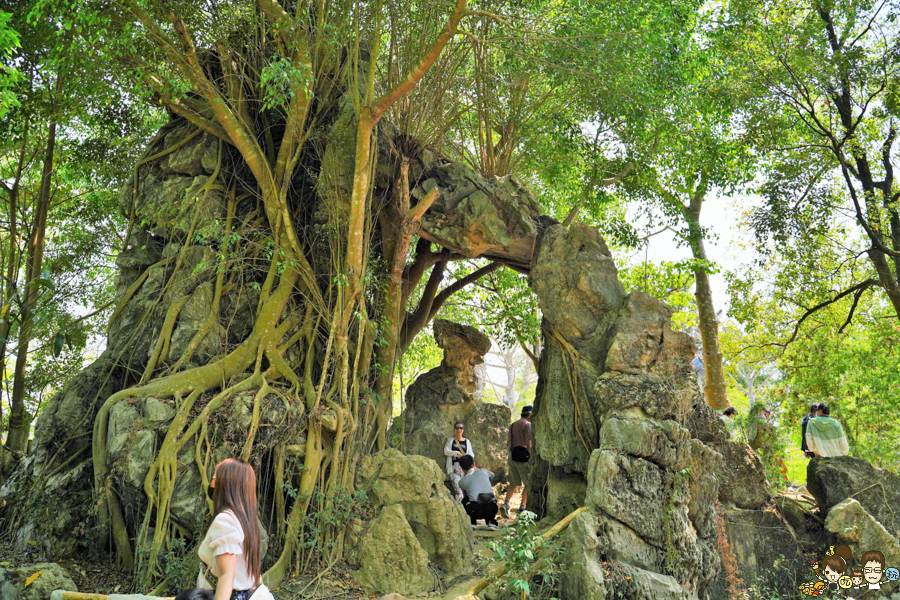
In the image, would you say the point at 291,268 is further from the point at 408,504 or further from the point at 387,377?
the point at 408,504

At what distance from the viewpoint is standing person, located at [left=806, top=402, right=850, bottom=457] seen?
26.2 ft

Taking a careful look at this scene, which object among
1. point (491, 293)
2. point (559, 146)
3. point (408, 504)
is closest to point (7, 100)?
point (408, 504)

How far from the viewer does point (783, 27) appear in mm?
9234

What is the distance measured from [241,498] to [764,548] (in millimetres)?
6575

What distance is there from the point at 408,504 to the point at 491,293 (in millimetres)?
6228

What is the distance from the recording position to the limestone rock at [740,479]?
24.9 ft

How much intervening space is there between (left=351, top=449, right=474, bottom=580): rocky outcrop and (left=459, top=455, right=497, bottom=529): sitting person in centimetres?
115

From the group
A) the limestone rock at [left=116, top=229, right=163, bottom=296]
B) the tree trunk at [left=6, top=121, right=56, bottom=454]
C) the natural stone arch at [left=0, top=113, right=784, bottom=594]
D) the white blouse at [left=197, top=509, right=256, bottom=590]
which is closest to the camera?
the white blouse at [left=197, top=509, right=256, bottom=590]

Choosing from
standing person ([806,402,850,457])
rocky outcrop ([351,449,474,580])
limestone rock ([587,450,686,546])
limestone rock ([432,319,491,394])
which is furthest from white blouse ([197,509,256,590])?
limestone rock ([432,319,491,394])

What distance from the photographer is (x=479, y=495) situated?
7953 millimetres

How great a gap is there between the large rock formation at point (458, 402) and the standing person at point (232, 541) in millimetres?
8053

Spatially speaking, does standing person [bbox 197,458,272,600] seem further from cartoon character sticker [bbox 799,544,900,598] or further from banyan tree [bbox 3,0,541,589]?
cartoon character sticker [bbox 799,544,900,598]

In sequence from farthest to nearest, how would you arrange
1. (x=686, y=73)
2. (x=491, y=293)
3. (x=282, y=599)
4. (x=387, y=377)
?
(x=491, y=293)
(x=686, y=73)
(x=387, y=377)
(x=282, y=599)

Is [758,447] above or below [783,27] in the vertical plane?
below
